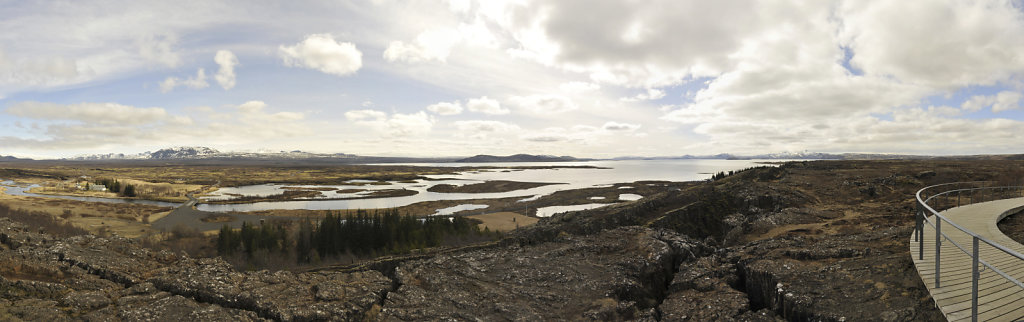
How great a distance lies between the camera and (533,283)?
2050 cm

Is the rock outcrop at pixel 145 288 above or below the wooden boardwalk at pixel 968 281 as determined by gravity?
below

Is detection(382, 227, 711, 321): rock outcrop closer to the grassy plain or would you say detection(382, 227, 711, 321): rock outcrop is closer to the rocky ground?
the rocky ground

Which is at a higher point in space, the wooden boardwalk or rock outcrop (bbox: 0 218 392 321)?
the wooden boardwalk

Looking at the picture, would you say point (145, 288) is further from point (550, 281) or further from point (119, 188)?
point (119, 188)

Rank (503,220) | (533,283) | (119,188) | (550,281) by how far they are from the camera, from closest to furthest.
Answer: (533,283) → (550,281) → (503,220) → (119,188)

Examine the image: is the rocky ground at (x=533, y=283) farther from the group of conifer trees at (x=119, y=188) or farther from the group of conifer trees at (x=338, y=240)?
the group of conifer trees at (x=119, y=188)

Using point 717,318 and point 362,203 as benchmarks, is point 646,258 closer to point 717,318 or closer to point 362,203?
point 717,318

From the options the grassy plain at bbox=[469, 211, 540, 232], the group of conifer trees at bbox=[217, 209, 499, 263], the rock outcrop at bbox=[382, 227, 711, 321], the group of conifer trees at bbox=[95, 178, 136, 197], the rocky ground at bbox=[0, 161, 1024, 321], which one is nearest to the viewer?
the rocky ground at bbox=[0, 161, 1024, 321]

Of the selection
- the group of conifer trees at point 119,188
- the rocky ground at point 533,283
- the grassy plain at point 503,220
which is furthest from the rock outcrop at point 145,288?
the group of conifer trees at point 119,188

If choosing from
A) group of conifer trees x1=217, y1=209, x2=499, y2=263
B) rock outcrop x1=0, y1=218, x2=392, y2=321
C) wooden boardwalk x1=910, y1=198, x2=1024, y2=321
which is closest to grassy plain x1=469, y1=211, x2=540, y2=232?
group of conifer trees x1=217, y1=209, x2=499, y2=263

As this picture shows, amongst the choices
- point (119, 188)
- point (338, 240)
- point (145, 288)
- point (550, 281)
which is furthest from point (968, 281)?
point (119, 188)

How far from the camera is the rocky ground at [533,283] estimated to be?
46.9 feet

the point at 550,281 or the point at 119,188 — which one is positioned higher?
the point at 550,281

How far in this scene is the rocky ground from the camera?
14.3 metres
